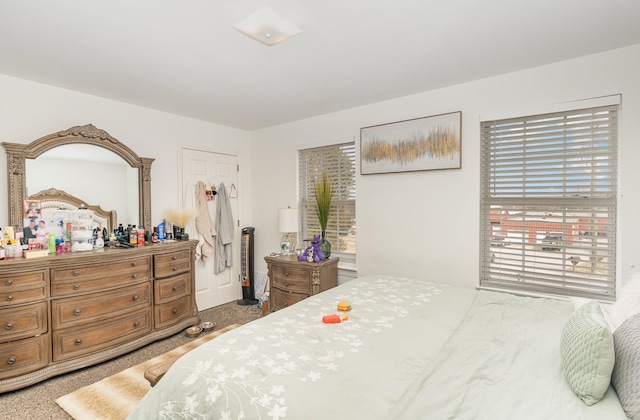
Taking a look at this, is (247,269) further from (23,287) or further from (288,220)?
(23,287)

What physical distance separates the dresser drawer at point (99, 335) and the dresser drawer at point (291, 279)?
1314 mm

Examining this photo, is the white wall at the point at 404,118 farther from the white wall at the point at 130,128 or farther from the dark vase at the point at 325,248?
the dark vase at the point at 325,248

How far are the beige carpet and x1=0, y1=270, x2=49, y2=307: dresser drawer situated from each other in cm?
79

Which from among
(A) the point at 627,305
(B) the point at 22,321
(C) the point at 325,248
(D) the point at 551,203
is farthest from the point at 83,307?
(D) the point at 551,203

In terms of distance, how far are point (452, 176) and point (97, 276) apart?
11.0 feet

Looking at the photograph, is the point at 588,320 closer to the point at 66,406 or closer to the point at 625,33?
the point at 625,33

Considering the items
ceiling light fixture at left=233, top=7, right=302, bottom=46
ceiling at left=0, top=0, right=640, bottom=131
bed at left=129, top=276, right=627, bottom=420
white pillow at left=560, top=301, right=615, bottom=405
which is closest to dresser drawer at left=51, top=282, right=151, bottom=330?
bed at left=129, top=276, right=627, bottom=420

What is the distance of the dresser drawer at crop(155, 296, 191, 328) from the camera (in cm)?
323

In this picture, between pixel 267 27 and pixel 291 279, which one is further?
pixel 291 279

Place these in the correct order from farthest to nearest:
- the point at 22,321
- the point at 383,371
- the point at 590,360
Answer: the point at 22,321
the point at 383,371
the point at 590,360

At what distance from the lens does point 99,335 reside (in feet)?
9.07

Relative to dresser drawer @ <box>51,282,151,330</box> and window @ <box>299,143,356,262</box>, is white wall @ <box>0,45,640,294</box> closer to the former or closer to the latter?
window @ <box>299,143,356,262</box>

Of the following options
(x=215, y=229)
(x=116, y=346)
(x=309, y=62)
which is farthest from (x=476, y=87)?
(x=116, y=346)

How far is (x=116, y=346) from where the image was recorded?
286cm
